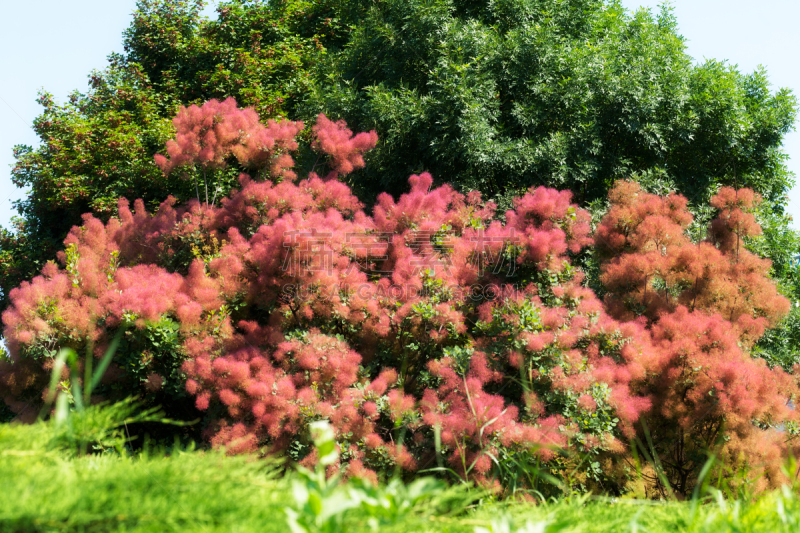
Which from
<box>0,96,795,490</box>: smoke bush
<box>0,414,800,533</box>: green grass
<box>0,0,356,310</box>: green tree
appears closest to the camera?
<box>0,414,800,533</box>: green grass

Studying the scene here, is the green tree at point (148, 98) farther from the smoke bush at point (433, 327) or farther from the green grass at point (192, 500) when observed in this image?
A: the green grass at point (192, 500)

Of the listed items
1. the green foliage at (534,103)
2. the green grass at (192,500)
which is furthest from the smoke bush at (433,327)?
the green grass at (192,500)

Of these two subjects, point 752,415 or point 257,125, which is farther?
point 257,125

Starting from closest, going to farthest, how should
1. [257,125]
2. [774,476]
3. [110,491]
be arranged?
[110,491] < [774,476] < [257,125]

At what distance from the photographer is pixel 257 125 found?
22.9 ft

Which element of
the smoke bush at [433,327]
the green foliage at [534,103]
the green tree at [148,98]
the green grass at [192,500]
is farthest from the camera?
the green tree at [148,98]

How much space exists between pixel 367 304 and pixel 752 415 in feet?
11.1

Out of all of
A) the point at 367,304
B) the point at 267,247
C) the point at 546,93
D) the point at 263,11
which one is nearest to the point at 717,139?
the point at 546,93

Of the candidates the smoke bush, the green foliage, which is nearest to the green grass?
the smoke bush

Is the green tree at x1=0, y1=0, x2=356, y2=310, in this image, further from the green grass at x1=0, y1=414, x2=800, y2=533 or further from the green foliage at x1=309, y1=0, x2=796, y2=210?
the green grass at x1=0, y1=414, x2=800, y2=533

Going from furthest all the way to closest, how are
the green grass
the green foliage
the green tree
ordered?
the green tree
the green foliage
the green grass

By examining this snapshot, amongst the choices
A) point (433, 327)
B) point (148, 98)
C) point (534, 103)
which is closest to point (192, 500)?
point (433, 327)

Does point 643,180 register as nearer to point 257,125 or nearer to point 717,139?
point 717,139

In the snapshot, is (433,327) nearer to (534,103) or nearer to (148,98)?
(534,103)
